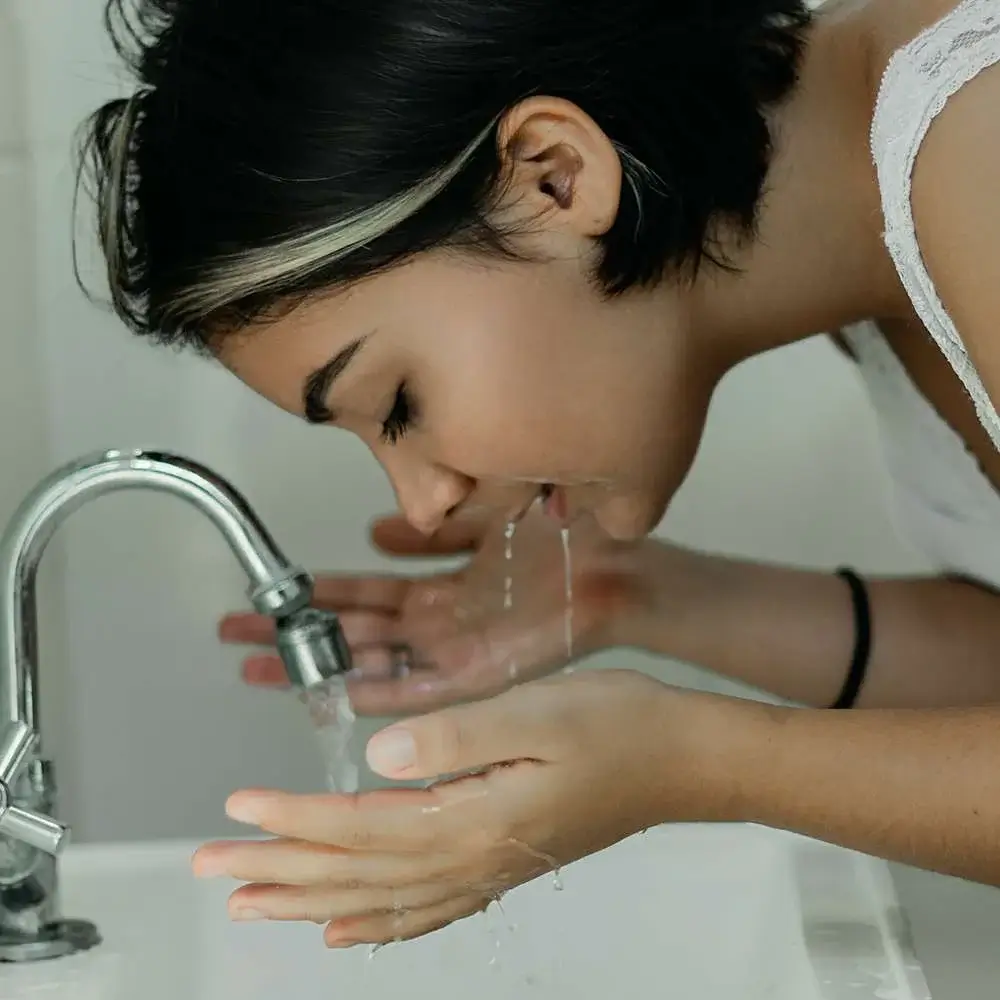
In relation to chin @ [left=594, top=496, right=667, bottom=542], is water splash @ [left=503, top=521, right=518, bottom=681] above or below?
below

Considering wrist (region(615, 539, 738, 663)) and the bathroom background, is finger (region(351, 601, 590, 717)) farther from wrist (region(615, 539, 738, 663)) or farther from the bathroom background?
the bathroom background

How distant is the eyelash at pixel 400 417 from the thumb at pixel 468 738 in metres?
0.16

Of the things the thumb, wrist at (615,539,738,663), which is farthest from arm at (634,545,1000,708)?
the thumb

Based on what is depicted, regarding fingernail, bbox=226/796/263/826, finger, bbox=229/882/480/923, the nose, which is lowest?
finger, bbox=229/882/480/923

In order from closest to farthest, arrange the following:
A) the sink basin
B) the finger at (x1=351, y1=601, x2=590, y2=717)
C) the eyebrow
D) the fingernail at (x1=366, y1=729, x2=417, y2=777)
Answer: the fingernail at (x1=366, y1=729, x2=417, y2=777), the eyebrow, the sink basin, the finger at (x1=351, y1=601, x2=590, y2=717)

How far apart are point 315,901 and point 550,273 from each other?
31 centimetres

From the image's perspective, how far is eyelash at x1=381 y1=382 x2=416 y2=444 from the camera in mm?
680

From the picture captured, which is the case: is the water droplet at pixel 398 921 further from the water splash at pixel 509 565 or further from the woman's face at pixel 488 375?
the water splash at pixel 509 565

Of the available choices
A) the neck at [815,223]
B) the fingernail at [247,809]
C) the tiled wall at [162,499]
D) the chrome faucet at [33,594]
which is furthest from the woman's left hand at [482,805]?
the tiled wall at [162,499]

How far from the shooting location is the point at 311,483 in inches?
40.1

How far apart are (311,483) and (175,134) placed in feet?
1.33

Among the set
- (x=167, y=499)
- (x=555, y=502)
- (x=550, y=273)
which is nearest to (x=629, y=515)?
(x=555, y=502)

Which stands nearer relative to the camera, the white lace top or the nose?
the white lace top

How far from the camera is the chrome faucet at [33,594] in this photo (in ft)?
2.19
